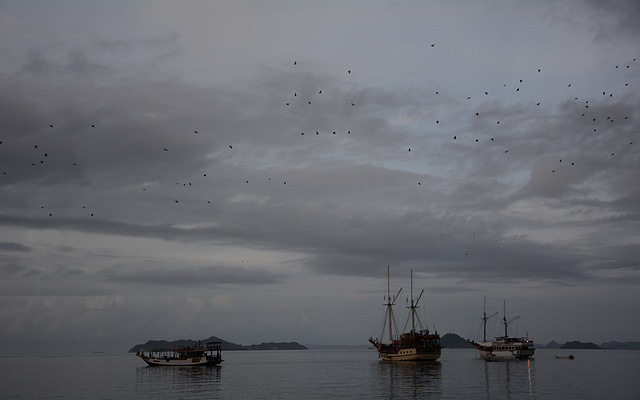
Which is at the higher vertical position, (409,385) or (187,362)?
(409,385)

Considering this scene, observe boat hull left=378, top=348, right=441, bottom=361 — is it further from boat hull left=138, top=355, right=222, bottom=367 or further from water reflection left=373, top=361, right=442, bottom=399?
boat hull left=138, top=355, right=222, bottom=367

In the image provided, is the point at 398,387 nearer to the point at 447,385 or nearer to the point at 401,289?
the point at 447,385

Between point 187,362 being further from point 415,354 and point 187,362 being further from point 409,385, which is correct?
point 409,385

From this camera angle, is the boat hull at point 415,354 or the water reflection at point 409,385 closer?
the water reflection at point 409,385

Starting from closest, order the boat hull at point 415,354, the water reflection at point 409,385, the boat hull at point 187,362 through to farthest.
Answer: the water reflection at point 409,385
the boat hull at point 187,362
the boat hull at point 415,354

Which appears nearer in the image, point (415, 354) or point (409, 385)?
point (409, 385)

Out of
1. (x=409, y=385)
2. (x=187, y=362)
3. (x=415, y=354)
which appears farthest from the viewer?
(x=415, y=354)

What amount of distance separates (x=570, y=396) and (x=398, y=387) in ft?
89.7

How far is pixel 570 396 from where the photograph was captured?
277 ft

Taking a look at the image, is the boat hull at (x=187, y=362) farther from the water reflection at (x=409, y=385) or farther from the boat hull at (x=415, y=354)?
the water reflection at (x=409, y=385)

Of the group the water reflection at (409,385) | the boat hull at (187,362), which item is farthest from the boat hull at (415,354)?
the boat hull at (187,362)

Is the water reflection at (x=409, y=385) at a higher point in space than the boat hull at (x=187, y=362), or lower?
higher

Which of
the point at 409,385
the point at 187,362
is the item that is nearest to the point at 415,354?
the point at 187,362

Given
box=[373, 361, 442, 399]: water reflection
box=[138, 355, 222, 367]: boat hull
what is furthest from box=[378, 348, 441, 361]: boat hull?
box=[138, 355, 222, 367]: boat hull
